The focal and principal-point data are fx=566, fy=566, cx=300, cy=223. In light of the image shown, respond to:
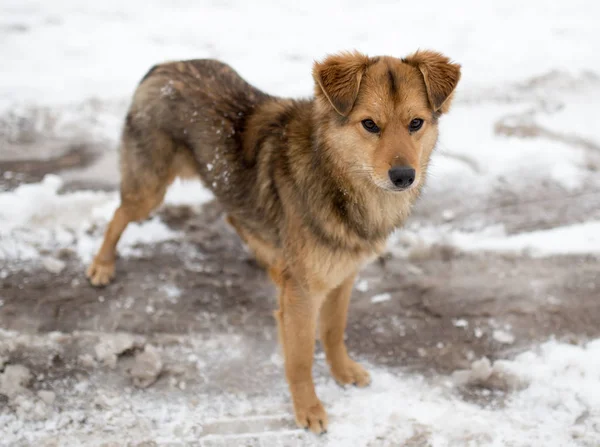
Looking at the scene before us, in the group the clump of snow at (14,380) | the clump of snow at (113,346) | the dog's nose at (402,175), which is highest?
the dog's nose at (402,175)

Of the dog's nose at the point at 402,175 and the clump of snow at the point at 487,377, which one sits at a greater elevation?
the dog's nose at the point at 402,175

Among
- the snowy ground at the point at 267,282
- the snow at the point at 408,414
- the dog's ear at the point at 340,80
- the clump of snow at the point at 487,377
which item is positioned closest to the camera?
the dog's ear at the point at 340,80

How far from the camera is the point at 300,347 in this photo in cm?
386

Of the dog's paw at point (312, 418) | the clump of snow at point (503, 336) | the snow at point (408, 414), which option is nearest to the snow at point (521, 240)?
the clump of snow at point (503, 336)

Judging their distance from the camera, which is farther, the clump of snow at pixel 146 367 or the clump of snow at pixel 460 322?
the clump of snow at pixel 460 322

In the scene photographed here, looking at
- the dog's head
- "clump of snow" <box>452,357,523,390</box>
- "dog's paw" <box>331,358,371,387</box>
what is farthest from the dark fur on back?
"clump of snow" <box>452,357,523,390</box>

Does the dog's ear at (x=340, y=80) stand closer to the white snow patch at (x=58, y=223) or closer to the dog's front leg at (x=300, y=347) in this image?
the dog's front leg at (x=300, y=347)

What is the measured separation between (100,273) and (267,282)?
1428 millimetres

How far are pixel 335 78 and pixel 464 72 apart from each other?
5032mm

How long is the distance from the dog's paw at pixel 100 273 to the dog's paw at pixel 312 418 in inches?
79.3

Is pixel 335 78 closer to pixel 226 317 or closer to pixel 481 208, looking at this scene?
pixel 226 317

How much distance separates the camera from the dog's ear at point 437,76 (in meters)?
3.40

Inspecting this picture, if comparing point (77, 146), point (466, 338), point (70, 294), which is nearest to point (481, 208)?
point (466, 338)

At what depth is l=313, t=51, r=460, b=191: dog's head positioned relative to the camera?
3.21 meters
